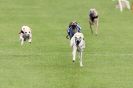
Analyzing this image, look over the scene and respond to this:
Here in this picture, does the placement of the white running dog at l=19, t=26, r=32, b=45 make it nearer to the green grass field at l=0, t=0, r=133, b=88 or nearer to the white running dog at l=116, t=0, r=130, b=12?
the green grass field at l=0, t=0, r=133, b=88

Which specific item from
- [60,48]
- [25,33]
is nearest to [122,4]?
[60,48]

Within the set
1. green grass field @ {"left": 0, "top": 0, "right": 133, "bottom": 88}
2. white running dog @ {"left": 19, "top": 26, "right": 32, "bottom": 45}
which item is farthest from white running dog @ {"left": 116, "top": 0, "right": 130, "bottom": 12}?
white running dog @ {"left": 19, "top": 26, "right": 32, "bottom": 45}

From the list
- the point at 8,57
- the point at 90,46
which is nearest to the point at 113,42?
the point at 90,46

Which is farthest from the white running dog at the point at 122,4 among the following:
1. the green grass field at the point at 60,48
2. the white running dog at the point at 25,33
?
the white running dog at the point at 25,33

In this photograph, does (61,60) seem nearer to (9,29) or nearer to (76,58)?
(76,58)

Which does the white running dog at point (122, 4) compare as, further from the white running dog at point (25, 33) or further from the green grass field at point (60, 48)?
the white running dog at point (25, 33)

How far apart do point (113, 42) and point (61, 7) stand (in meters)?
21.0

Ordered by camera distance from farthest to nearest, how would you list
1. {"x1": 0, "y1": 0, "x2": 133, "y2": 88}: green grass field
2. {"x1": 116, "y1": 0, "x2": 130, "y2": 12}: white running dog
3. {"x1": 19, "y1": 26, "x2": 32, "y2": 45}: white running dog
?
{"x1": 116, "y1": 0, "x2": 130, "y2": 12}: white running dog → {"x1": 19, "y1": 26, "x2": 32, "y2": 45}: white running dog → {"x1": 0, "y1": 0, "x2": 133, "y2": 88}: green grass field

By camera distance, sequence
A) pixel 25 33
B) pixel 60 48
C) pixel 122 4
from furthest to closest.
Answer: pixel 122 4, pixel 60 48, pixel 25 33

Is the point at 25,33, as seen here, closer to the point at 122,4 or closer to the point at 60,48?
the point at 60,48

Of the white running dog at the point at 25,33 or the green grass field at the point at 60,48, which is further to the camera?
the white running dog at the point at 25,33

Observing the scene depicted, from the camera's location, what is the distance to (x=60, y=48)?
39281 millimetres

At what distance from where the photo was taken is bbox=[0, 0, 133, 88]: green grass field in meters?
28.3

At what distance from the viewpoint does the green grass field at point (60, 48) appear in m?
28.3
